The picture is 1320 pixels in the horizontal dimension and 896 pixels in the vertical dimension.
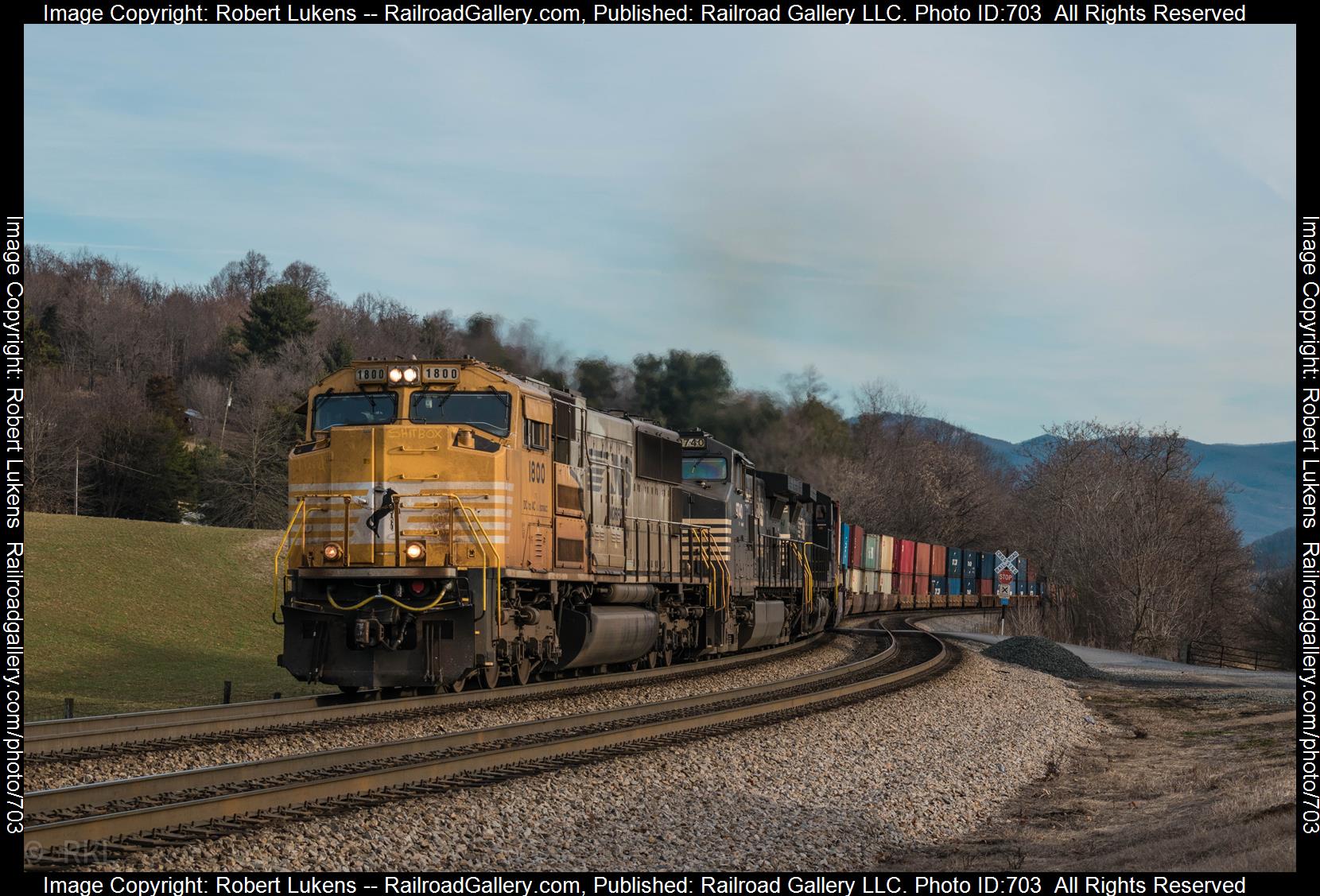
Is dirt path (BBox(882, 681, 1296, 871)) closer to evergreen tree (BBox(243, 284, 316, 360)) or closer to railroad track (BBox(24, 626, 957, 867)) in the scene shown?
railroad track (BBox(24, 626, 957, 867))

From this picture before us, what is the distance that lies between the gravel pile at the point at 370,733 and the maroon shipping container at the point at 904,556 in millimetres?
27986

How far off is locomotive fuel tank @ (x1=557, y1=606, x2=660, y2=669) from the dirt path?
6.65m

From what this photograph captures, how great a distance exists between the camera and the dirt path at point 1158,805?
7551 mm

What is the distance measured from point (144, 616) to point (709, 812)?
90.3 ft

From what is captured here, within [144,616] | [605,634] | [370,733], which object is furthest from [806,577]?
[370,733]

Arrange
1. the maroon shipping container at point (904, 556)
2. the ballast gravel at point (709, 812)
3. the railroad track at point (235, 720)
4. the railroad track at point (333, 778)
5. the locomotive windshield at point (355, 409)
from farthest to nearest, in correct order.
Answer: the maroon shipping container at point (904, 556) < the locomotive windshield at point (355, 409) < the railroad track at point (235, 720) < the ballast gravel at point (709, 812) < the railroad track at point (333, 778)

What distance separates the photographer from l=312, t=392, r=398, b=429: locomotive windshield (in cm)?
1474

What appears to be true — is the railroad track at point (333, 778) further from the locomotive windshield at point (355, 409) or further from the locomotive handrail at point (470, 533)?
the locomotive windshield at point (355, 409)

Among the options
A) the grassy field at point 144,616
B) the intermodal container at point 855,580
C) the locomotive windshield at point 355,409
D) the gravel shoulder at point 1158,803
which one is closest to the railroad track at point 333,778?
the gravel shoulder at point 1158,803

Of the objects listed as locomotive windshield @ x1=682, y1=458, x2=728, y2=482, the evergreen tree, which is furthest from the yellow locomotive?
the evergreen tree

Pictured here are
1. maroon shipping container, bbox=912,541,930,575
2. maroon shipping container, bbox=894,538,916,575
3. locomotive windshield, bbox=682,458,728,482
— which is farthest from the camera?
maroon shipping container, bbox=912,541,930,575

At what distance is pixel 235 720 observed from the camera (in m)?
12.4

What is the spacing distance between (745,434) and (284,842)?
50.1 meters

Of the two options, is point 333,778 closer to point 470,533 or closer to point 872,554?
point 470,533
